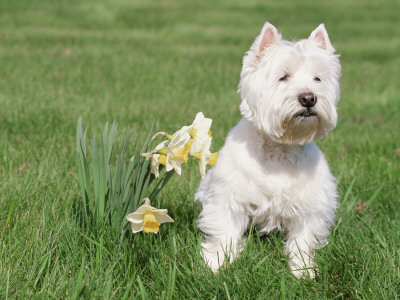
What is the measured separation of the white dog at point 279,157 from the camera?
2844 millimetres

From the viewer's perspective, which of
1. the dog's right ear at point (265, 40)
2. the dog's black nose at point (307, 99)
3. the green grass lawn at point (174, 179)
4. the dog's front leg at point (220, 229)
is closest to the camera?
the green grass lawn at point (174, 179)

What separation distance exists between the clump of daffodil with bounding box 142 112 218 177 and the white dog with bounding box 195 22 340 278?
54 centimetres

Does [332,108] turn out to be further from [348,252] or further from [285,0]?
[285,0]

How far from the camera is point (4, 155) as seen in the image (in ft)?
13.5

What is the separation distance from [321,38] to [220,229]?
4.70ft

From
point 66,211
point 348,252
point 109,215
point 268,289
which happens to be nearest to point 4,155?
point 66,211

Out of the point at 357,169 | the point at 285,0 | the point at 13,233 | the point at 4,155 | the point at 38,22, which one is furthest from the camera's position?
the point at 285,0

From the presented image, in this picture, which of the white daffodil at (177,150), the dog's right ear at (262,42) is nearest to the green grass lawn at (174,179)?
the white daffodil at (177,150)

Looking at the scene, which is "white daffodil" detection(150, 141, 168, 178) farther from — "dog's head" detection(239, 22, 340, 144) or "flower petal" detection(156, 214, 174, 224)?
"dog's head" detection(239, 22, 340, 144)

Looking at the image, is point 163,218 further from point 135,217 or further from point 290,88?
point 290,88

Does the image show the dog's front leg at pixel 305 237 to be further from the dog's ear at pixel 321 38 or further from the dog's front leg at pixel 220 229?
the dog's ear at pixel 321 38

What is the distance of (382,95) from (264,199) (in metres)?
5.72

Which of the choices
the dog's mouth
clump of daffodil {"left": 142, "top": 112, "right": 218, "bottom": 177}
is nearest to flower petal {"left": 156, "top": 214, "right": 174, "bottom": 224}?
clump of daffodil {"left": 142, "top": 112, "right": 218, "bottom": 177}

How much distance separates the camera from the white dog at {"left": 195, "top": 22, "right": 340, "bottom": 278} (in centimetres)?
284
